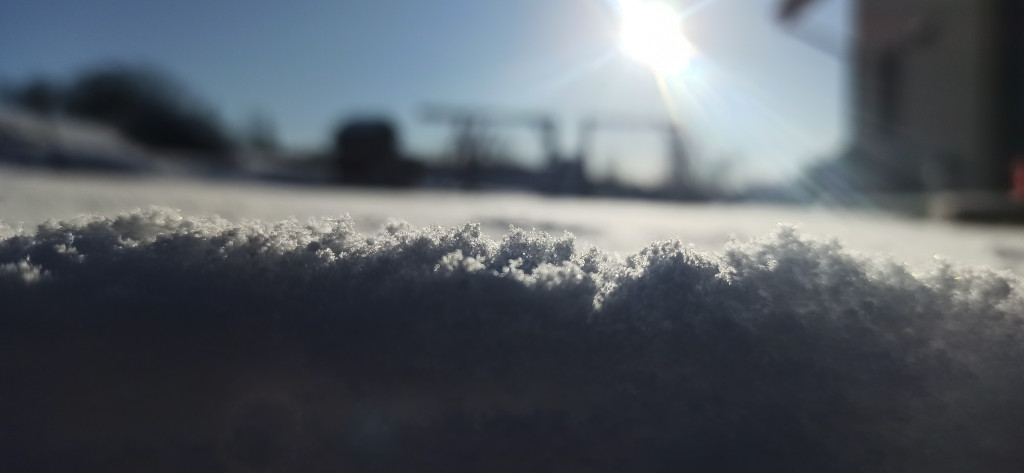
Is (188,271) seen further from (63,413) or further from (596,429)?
(596,429)

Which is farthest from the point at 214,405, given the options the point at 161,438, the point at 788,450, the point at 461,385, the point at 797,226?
the point at 797,226

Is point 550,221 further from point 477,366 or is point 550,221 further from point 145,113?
point 145,113

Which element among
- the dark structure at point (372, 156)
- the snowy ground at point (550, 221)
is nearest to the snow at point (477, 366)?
the snowy ground at point (550, 221)

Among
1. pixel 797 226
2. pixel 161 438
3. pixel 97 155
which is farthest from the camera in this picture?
pixel 97 155

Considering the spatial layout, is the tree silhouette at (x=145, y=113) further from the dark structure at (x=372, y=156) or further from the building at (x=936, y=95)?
the building at (x=936, y=95)

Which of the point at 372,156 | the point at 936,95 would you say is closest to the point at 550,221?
the point at 372,156

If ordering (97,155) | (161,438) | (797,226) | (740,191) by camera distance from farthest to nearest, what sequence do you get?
1. (740,191)
2. (97,155)
3. (797,226)
4. (161,438)

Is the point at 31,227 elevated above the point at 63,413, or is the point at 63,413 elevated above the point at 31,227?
the point at 31,227

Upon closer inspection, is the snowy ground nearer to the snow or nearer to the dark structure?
the snow
